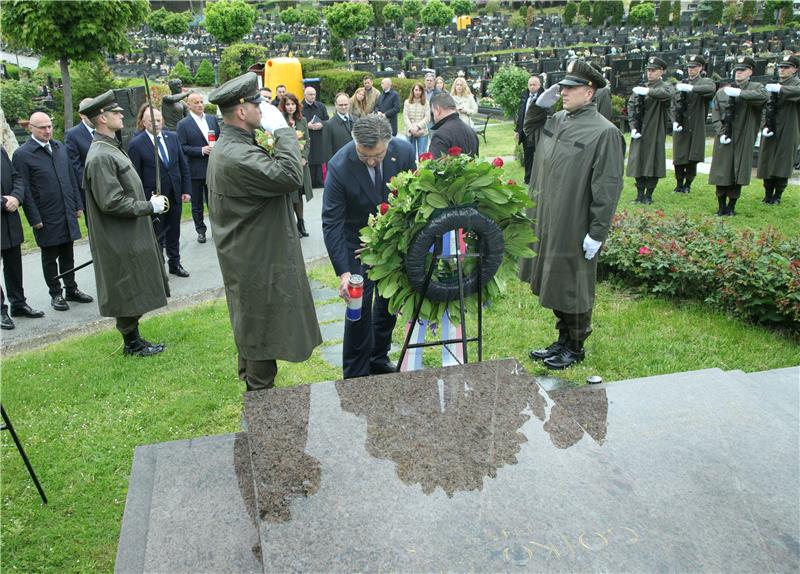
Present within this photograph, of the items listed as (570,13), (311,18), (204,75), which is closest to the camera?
(204,75)

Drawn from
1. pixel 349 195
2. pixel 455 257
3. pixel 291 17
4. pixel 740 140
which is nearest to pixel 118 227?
pixel 349 195

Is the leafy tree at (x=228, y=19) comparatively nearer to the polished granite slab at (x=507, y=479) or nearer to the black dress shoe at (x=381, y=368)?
the black dress shoe at (x=381, y=368)

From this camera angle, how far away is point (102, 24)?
586 inches

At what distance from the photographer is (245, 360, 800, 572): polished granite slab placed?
2914mm

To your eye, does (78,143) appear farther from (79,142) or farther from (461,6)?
(461,6)

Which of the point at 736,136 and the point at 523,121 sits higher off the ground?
the point at 523,121

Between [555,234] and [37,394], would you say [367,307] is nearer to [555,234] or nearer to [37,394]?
[555,234]

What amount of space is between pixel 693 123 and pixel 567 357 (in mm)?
7726

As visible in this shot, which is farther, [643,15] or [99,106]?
[643,15]

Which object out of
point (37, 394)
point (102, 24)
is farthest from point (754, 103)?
point (102, 24)

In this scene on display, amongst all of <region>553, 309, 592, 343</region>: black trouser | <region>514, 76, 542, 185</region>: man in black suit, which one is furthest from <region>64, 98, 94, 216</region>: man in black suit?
<region>514, 76, 542, 185</region>: man in black suit

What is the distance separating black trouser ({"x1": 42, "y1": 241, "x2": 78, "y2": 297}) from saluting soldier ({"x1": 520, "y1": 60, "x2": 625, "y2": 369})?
17.4 feet

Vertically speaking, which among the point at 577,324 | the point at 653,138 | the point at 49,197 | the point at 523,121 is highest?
the point at 49,197

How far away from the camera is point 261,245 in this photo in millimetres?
4656
